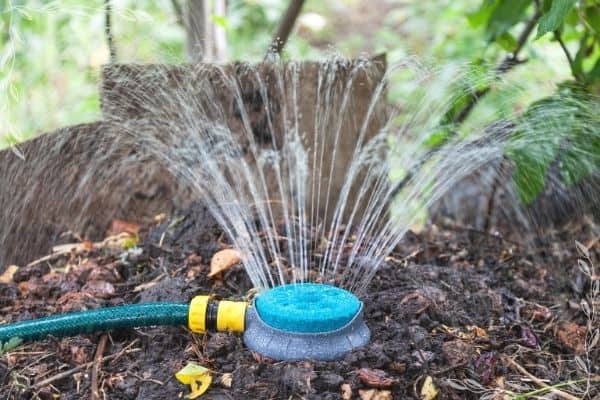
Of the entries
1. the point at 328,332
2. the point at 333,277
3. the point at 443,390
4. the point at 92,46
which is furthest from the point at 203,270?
the point at 92,46

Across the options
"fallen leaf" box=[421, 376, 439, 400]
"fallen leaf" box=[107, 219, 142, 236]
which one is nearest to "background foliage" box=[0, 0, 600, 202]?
"fallen leaf" box=[107, 219, 142, 236]

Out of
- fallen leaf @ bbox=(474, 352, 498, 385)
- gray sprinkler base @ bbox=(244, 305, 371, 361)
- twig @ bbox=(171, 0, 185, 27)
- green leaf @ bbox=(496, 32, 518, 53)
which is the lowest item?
fallen leaf @ bbox=(474, 352, 498, 385)

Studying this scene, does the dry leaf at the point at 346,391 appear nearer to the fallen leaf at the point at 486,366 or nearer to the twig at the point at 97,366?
the fallen leaf at the point at 486,366

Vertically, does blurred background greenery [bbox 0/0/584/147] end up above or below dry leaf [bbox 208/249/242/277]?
above

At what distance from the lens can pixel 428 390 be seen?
1.40 m

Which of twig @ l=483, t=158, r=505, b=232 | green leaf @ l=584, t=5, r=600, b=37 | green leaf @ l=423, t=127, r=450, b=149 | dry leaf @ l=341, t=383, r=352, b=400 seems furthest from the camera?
twig @ l=483, t=158, r=505, b=232

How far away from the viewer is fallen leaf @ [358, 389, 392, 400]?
1366 mm

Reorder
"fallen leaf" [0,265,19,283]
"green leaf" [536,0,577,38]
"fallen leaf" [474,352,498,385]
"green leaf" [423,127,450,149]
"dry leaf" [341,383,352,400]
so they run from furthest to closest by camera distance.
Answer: "green leaf" [423,127,450,149] → "fallen leaf" [0,265,19,283] → "green leaf" [536,0,577,38] → "fallen leaf" [474,352,498,385] → "dry leaf" [341,383,352,400]

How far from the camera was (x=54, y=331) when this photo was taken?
1534mm

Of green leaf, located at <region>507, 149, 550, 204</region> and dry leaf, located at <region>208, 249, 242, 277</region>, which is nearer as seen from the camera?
dry leaf, located at <region>208, 249, 242, 277</region>

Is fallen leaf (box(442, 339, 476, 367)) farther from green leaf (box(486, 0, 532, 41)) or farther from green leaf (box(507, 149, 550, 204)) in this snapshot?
green leaf (box(486, 0, 532, 41))

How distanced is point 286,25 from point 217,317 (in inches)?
51.6

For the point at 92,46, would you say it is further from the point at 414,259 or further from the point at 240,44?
the point at 414,259

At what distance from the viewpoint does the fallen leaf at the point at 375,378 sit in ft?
4.54
